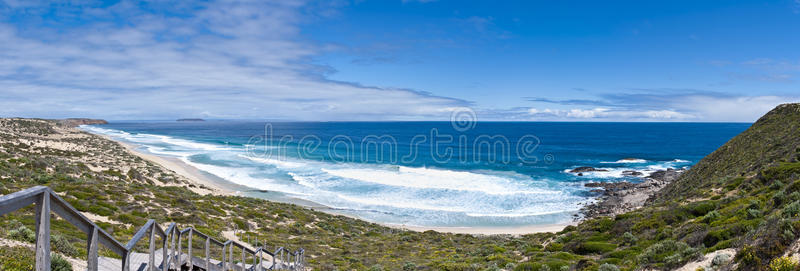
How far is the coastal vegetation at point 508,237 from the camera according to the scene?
9375 mm

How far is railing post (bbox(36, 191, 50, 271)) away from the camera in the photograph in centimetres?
275

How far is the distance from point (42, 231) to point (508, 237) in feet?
80.8

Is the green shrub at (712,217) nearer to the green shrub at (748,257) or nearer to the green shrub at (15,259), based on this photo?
the green shrub at (748,257)

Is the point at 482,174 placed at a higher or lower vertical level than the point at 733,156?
lower

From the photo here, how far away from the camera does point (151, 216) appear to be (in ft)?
61.7

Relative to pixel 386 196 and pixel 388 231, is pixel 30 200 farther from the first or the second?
pixel 386 196

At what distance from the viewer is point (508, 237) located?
975 inches

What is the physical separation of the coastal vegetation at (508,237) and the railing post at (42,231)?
3056 millimetres

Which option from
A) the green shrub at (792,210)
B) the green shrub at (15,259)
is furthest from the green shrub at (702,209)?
the green shrub at (15,259)

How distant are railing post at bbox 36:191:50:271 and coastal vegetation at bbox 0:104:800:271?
3.06 metres

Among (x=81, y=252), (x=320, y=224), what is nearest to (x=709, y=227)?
(x=81, y=252)

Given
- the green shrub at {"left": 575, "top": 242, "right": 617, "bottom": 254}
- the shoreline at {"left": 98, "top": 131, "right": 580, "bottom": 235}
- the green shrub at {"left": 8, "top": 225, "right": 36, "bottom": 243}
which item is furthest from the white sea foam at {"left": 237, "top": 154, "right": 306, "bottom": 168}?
the green shrub at {"left": 8, "top": 225, "right": 36, "bottom": 243}

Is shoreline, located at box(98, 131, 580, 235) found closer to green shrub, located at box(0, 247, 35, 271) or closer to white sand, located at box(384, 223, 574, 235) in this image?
white sand, located at box(384, 223, 574, 235)

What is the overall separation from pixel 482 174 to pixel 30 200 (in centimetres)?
5000
